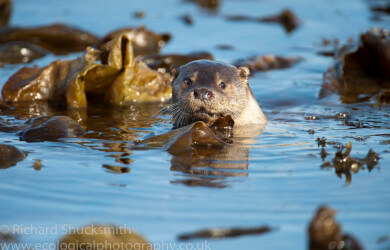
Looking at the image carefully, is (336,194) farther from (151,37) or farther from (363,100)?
(151,37)

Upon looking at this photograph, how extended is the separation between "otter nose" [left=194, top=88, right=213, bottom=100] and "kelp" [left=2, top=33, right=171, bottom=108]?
1.79 m

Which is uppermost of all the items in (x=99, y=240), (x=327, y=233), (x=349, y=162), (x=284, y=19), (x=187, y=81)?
(x=284, y=19)

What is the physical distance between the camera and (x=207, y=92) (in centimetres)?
554

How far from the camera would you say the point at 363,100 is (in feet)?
25.0

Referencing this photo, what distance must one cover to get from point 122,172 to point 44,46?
21.1 ft

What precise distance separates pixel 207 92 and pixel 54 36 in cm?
592

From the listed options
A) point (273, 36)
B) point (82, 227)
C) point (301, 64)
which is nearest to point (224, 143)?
point (82, 227)

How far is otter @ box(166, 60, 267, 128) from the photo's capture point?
18.3ft

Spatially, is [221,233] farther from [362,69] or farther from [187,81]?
[362,69]

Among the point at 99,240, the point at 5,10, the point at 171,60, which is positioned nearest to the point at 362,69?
the point at 171,60

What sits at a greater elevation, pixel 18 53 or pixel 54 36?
pixel 54 36

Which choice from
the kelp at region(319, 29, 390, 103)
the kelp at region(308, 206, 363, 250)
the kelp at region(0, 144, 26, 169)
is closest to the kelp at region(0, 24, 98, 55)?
the kelp at region(319, 29, 390, 103)

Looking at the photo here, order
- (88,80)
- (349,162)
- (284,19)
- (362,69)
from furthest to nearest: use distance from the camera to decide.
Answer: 1. (284,19)
2. (362,69)
3. (88,80)
4. (349,162)

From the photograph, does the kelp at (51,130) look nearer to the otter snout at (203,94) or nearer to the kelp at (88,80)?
the otter snout at (203,94)
